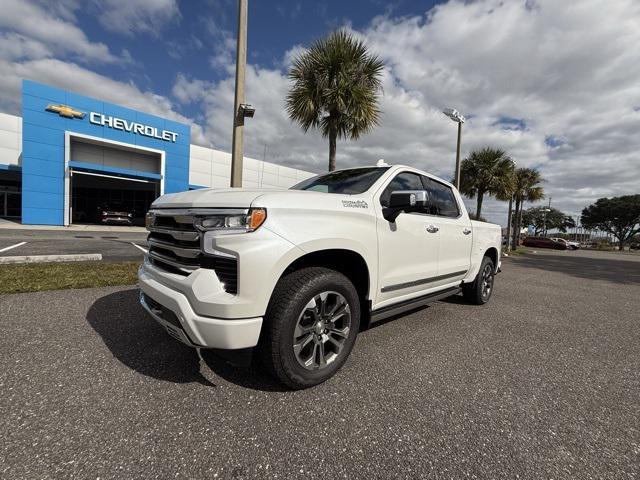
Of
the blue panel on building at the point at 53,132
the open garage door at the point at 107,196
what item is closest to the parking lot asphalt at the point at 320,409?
the blue panel on building at the point at 53,132

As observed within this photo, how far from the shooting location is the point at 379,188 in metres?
2.81

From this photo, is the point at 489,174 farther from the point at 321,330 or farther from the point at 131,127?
the point at 131,127

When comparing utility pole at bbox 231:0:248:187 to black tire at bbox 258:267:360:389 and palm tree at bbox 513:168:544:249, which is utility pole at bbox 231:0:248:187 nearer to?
black tire at bbox 258:267:360:389

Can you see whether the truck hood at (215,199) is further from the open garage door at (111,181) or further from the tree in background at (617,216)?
the tree in background at (617,216)

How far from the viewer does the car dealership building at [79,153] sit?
56.9ft

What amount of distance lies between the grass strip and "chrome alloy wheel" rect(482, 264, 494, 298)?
5497 millimetres

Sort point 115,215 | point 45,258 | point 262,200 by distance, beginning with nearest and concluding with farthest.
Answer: point 262,200
point 45,258
point 115,215

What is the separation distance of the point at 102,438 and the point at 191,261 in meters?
1.05

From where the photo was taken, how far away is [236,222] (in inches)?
76.0

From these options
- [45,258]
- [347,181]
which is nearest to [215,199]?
[347,181]

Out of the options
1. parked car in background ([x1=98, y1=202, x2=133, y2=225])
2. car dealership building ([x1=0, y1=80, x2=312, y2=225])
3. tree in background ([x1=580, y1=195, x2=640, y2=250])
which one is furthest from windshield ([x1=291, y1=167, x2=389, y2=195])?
tree in background ([x1=580, y1=195, x2=640, y2=250])

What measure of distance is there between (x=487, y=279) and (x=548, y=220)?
105932 mm

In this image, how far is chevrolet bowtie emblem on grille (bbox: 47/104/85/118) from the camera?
17527 millimetres

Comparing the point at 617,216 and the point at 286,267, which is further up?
the point at 617,216
